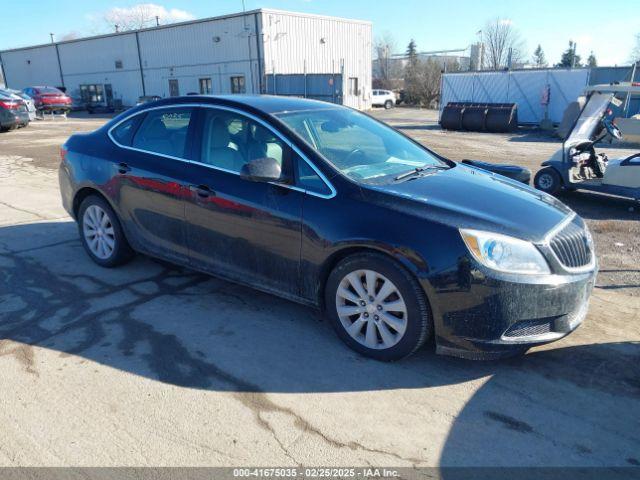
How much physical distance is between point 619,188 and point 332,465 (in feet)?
24.4

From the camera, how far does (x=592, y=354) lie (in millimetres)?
3660

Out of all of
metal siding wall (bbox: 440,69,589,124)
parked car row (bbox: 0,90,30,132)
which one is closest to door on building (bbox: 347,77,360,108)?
metal siding wall (bbox: 440,69,589,124)

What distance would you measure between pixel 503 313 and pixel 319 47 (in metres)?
37.7

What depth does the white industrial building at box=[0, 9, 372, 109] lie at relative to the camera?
34406 mm

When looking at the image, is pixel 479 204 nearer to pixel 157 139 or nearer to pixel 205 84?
pixel 157 139

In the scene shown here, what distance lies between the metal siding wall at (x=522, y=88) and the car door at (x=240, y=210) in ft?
77.9

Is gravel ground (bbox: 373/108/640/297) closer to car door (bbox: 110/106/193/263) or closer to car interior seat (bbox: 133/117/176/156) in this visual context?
car door (bbox: 110/106/193/263)

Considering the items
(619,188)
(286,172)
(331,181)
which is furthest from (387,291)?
(619,188)

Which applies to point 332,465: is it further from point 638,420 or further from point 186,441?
point 638,420

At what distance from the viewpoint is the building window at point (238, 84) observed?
36234 mm

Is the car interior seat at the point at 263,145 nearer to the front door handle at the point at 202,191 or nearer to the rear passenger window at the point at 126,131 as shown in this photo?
the front door handle at the point at 202,191

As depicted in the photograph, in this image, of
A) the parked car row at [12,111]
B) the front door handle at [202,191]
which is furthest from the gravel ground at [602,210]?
the parked car row at [12,111]

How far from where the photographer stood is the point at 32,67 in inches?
2136

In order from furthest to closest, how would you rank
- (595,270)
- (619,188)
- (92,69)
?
(92,69) → (619,188) → (595,270)
